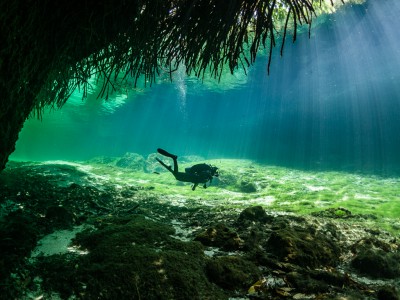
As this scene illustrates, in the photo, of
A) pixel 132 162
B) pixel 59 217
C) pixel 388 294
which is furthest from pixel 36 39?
pixel 132 162

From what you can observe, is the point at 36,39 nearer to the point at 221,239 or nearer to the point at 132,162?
the point at 221,239

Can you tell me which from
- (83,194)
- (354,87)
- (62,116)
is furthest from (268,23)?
(62,116)

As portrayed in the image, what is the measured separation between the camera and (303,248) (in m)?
3.56

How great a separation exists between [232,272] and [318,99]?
122 feet

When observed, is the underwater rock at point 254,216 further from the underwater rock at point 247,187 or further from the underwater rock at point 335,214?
the underwater rock at point 247,187

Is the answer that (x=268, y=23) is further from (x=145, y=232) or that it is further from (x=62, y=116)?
(x=62, y=116)

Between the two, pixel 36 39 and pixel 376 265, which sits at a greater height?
pixel 36 39

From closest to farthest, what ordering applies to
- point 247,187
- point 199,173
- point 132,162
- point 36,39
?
point 36,39 < point 199,173 < point 247,187 < point 132,162

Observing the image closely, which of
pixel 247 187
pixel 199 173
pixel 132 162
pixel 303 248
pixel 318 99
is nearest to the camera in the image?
pixel 303 248

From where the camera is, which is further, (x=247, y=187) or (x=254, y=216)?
(x=247, y=187)

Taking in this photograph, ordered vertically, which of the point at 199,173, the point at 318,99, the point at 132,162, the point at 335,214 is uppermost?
the point at 318,99

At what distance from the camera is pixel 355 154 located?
27.1 meters

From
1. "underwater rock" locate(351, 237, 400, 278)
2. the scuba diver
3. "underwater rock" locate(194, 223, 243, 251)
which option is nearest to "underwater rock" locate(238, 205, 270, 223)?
"underwater rock" locate(194, 223, 243, 251)

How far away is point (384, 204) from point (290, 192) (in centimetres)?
388
